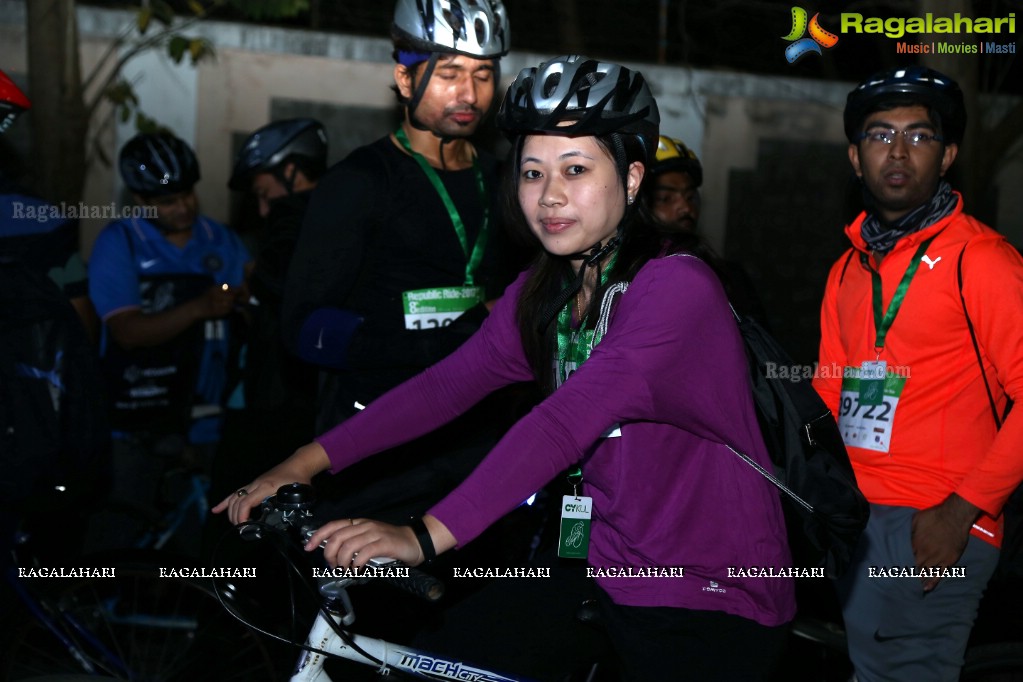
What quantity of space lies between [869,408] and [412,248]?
4.92ft

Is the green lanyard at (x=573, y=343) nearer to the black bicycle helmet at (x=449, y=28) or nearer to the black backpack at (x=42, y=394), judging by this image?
the black bicycle helmet at (x=449, y=28)

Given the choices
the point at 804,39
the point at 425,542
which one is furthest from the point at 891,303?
the point at 804,39

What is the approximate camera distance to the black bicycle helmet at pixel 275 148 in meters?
5.67

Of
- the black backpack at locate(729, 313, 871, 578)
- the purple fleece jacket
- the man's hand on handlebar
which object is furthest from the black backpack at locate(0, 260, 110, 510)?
the black backpack at locate(729, 313, 871, 578)

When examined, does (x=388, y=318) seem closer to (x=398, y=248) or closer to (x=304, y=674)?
(x=398, y=248)

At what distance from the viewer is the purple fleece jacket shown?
7.85 feet

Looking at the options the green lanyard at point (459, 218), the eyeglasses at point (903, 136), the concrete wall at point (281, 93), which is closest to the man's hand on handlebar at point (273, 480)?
the green lanyard at point (459, 218)

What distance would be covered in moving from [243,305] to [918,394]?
3.45 meters

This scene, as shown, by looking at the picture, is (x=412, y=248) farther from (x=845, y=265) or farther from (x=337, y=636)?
(x=337, y=636)

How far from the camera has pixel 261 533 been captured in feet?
8.21

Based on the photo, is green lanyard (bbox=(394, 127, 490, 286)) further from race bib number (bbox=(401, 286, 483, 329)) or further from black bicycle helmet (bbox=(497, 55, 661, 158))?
black bicycle helmet (bbox=(497, 55, 661, 158))

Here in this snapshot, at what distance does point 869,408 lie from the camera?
11.4ft

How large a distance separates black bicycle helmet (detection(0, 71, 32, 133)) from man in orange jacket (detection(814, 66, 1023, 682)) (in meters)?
2.60

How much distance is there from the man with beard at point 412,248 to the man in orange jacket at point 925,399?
1192 millimetres
